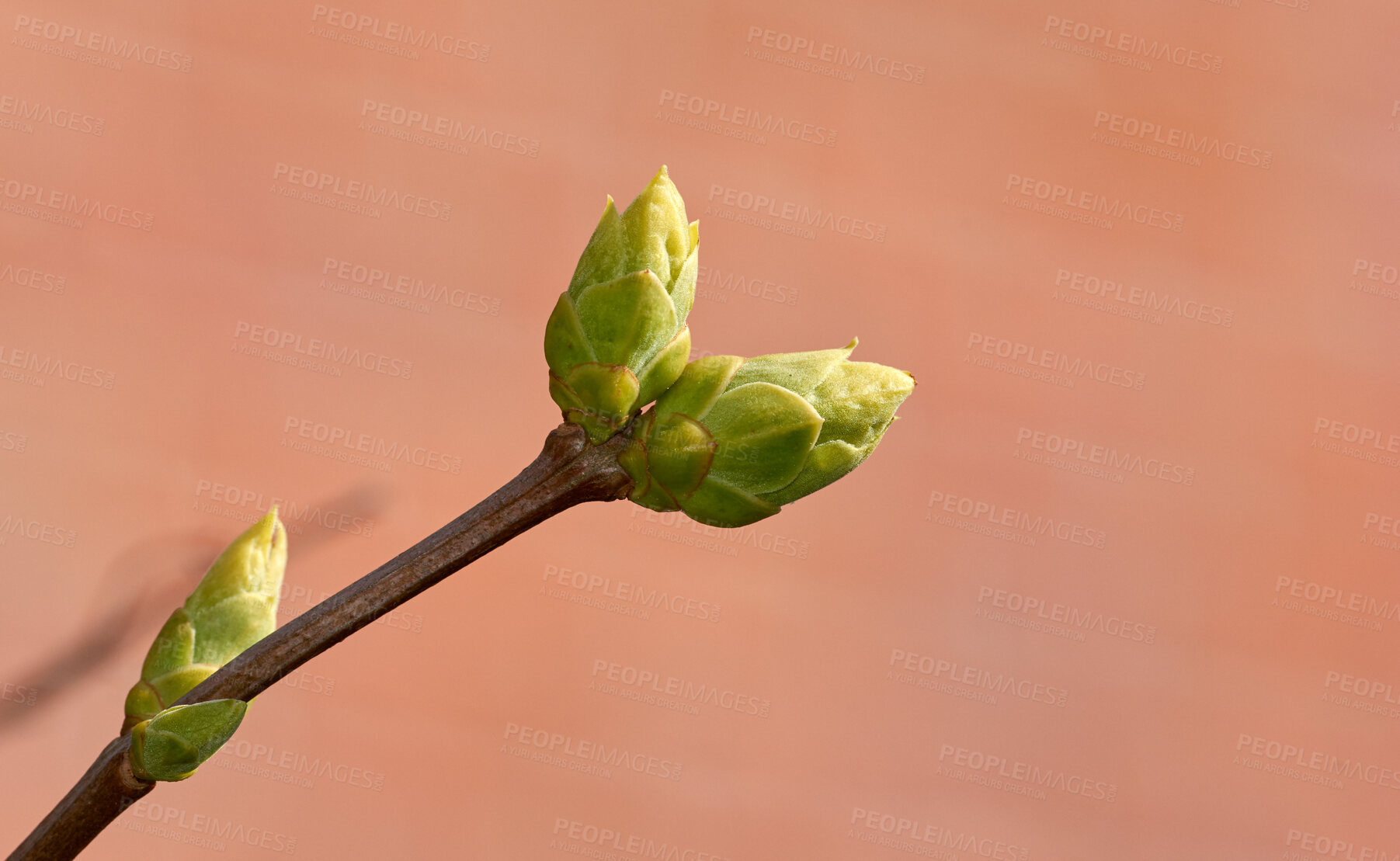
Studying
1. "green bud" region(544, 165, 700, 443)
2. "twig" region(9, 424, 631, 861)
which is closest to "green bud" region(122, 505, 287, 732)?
"twig" region(9, 424, 631, 861)

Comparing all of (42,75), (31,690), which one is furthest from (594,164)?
(31,690)

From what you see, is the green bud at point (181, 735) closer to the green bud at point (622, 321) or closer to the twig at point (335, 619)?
the twig at point (335, 619)

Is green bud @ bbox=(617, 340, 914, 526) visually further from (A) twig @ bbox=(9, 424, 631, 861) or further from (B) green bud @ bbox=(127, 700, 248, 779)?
(B) green bud @ bbox=(127, 700, 248, 779)

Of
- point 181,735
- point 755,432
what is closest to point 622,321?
point 755,432

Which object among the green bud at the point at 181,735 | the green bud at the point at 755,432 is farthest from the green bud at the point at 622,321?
the green bud at the point at 181,735

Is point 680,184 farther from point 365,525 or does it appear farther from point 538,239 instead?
point 365,525
